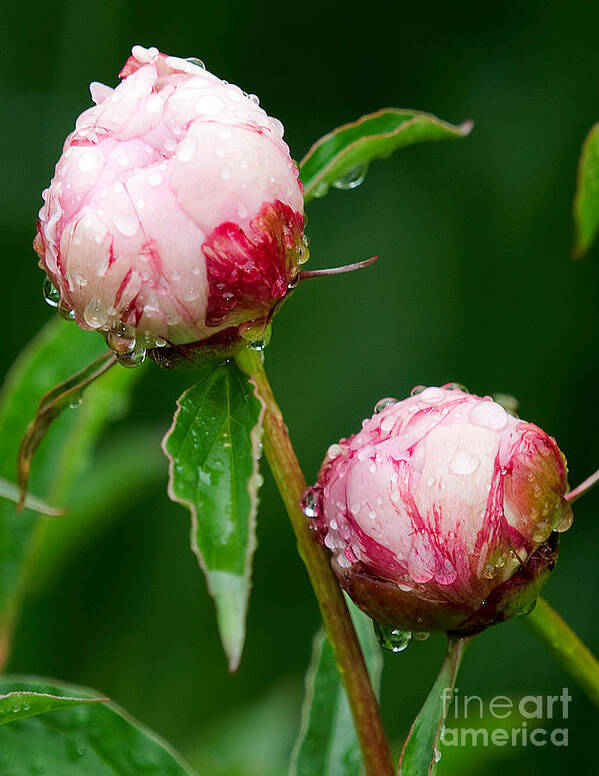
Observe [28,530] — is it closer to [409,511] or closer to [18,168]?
[409,511]

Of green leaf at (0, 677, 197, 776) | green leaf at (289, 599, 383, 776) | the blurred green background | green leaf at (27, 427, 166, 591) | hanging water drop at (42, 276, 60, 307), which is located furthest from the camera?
the blurred green background

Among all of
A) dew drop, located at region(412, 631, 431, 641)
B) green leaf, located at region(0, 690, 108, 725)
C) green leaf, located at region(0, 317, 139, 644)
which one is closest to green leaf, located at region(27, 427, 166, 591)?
green leaf, located at region(0, 317, 139, 644)

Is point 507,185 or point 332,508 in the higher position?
point 332,508

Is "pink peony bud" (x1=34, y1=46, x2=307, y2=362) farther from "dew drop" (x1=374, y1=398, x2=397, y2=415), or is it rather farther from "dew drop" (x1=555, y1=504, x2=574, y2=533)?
"dew drop" (x1=555, y1=504, x2=574, y2=533)

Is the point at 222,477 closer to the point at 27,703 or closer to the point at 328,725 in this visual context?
the point at 27,703

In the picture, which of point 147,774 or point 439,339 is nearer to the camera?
point 147,774

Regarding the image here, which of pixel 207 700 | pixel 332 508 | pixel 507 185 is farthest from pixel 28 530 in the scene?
pixel 507 185
